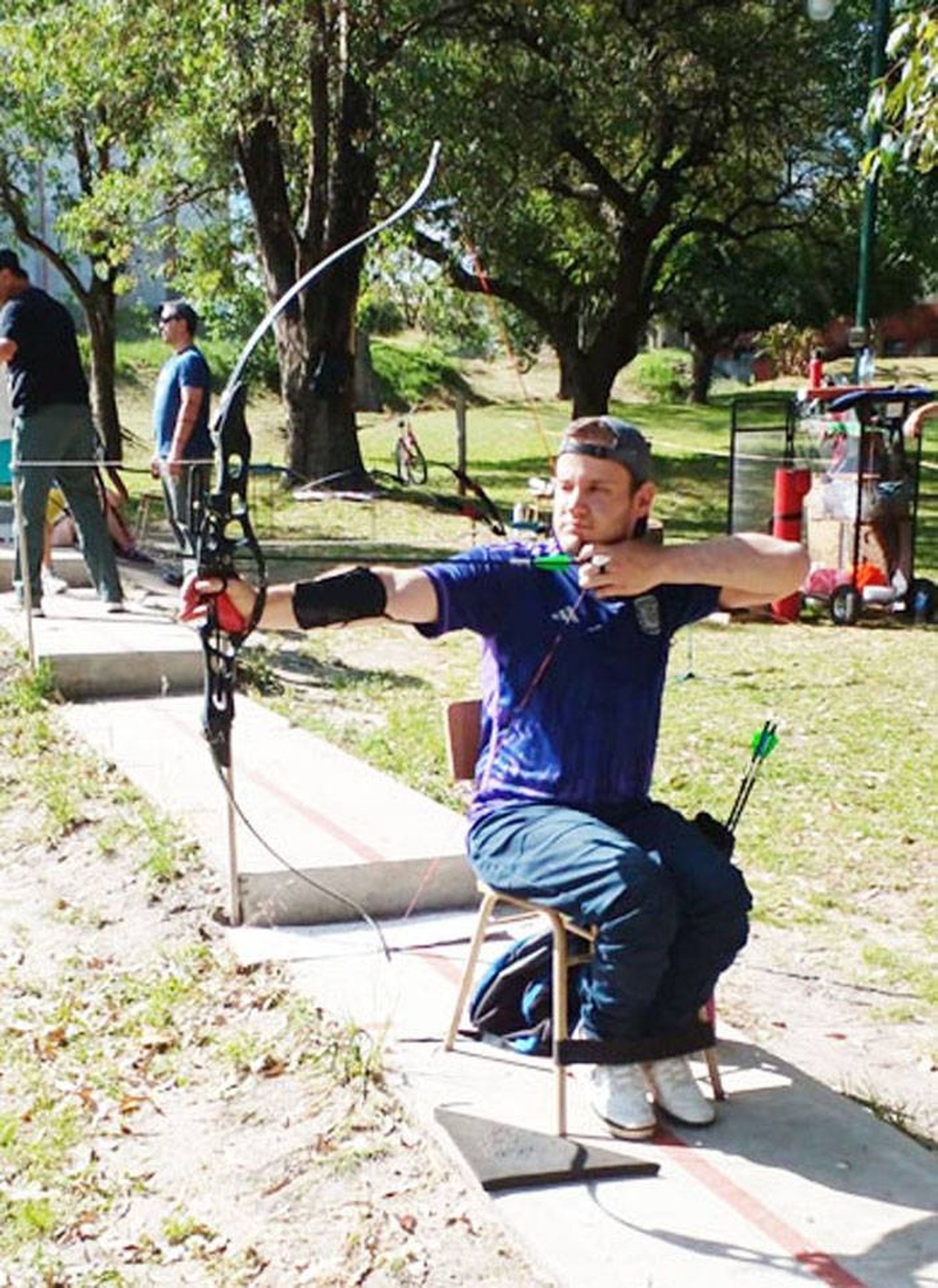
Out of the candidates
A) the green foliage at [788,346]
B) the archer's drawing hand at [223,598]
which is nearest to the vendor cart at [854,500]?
the archer's drawing hand at [223,598]

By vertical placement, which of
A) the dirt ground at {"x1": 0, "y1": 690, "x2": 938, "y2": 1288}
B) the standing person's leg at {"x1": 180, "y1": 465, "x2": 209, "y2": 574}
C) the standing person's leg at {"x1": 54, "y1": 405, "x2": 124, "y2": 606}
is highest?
the standing person's leg at {"x1": 180, "y1": 465, "x2": 209, "y2": 574}

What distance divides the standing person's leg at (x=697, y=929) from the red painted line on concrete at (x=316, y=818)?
158cm

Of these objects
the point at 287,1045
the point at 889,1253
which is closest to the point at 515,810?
the point at 287,1045

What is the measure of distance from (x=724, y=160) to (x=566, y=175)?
2273 mm

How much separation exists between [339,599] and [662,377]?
128 ft

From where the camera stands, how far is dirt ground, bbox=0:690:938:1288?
3010 millimetres

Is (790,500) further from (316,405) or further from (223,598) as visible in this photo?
(223,598)

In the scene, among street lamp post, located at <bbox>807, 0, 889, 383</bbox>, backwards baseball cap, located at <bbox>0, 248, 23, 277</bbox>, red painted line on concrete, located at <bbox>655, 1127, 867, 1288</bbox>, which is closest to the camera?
red painted line on concrete, located at <bbox>655, 1127, 867, 1288</bbox>

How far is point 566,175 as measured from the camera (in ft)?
76.0

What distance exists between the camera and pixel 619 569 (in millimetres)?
3361

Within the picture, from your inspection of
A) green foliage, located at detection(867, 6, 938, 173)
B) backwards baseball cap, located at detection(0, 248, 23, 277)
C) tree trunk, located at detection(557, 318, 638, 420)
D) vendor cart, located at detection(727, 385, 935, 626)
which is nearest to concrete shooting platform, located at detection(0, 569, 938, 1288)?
green foliage, located at detection(867, 6, 938, 173)

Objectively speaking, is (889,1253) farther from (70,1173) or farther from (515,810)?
(70,1173)

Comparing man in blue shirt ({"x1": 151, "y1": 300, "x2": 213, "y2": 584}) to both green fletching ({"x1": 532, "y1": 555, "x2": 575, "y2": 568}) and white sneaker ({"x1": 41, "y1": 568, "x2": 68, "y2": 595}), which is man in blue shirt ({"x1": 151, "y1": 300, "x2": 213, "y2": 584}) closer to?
white sneaker ({"x1": 41, "y1": 568, "x2": 68, "y2": 595})

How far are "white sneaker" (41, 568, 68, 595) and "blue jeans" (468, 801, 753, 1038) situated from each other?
22.2ft
